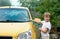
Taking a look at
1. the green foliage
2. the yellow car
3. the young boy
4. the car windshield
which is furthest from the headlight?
the green foliage

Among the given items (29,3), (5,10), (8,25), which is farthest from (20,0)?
(8,25)

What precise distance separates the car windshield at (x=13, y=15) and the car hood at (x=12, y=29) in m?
0.83

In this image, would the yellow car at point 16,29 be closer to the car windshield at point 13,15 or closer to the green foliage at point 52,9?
the car windshield at point 13,15

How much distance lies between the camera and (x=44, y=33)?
23.3 feet

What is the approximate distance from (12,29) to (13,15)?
60.1 inches

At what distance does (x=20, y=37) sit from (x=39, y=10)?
26.1ft

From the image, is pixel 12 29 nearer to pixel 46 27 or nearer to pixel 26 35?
pixel 26 35

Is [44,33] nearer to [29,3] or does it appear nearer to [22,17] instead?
[22,17]

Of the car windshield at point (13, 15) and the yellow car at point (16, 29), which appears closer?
the yellow car at point (16, 29)

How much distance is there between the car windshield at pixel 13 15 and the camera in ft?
23.8

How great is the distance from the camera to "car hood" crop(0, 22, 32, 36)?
5875mm

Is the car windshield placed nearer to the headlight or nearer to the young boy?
the young boy

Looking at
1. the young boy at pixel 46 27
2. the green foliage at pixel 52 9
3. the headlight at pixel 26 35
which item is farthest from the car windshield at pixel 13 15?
the green foliage at pixel 52 9

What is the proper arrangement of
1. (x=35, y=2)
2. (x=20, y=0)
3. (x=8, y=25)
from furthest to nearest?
(x=20, y=0), (x=35, y=2), (x=8, y=25)
